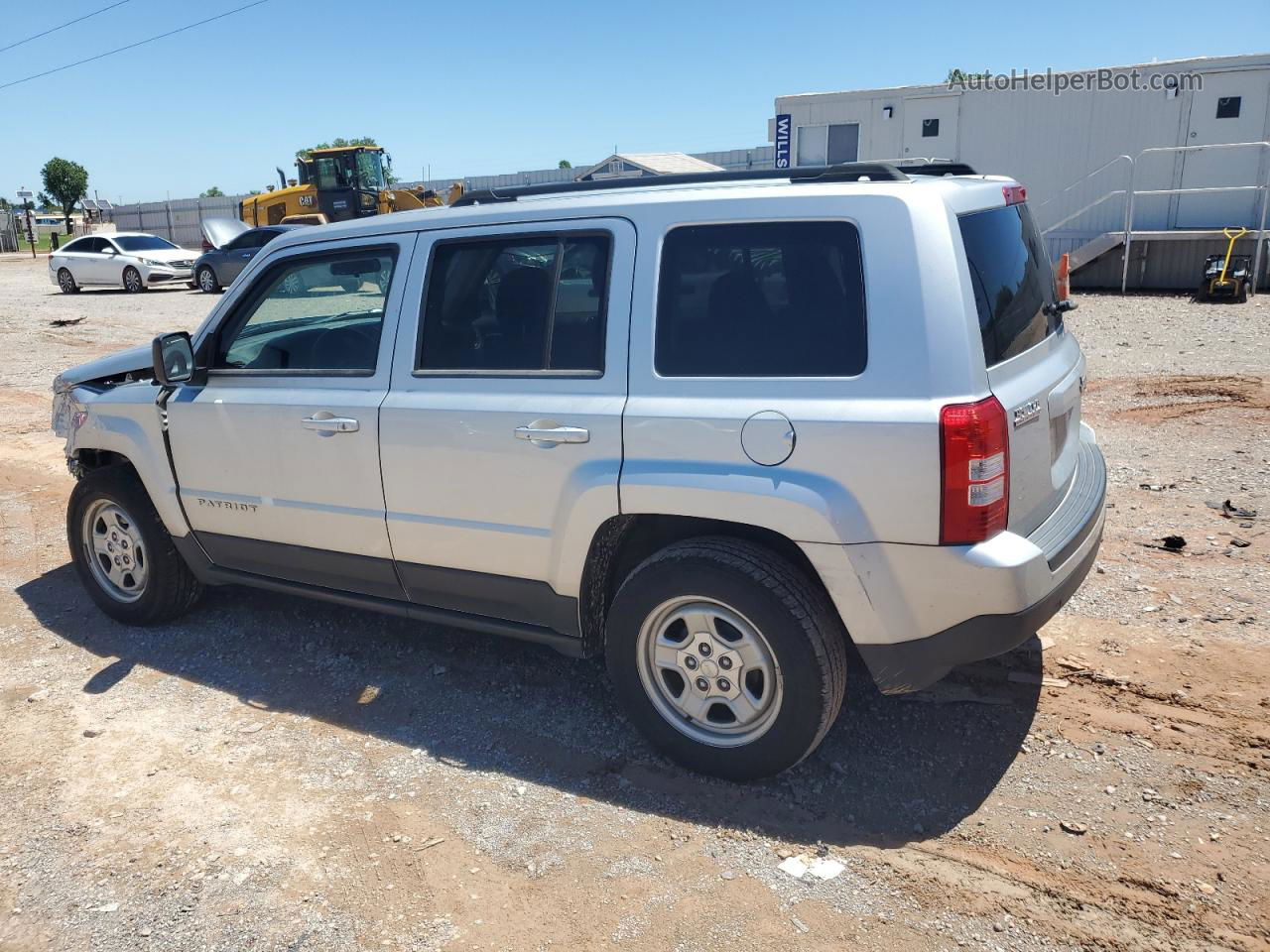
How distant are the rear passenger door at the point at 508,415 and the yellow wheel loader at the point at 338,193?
24.4 meters

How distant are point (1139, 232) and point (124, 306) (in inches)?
818

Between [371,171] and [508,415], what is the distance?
2748 centimetres

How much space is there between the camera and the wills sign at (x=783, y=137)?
68.8ft

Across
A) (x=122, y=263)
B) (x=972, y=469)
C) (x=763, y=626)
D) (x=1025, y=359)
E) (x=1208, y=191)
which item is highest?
(x=1208, y=191)

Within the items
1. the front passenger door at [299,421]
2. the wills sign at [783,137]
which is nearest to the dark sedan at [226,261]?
the wills sign at [783,137]

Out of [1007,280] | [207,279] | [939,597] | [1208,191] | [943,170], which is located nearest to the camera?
[939,597]

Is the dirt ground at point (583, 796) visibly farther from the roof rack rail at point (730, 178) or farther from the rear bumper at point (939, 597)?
the roof rack rail at point (730, 178)

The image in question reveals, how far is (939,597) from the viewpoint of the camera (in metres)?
3.03

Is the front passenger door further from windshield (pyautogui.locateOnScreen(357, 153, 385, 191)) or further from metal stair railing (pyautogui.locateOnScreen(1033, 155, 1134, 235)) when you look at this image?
windshield (pyautogui.locateOnScreen(357, 153, 385, 191))

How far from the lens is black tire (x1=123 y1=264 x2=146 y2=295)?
2497 centimetres

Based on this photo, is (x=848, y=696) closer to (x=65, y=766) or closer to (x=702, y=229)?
(x=702, y=229)

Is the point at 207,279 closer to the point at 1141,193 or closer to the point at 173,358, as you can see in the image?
the point at 1141,193

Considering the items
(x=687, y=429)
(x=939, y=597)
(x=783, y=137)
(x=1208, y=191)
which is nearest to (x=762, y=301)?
(x=687, y=429)

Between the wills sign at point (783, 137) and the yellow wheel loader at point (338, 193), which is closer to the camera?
the wills sign at point (783, 137)
